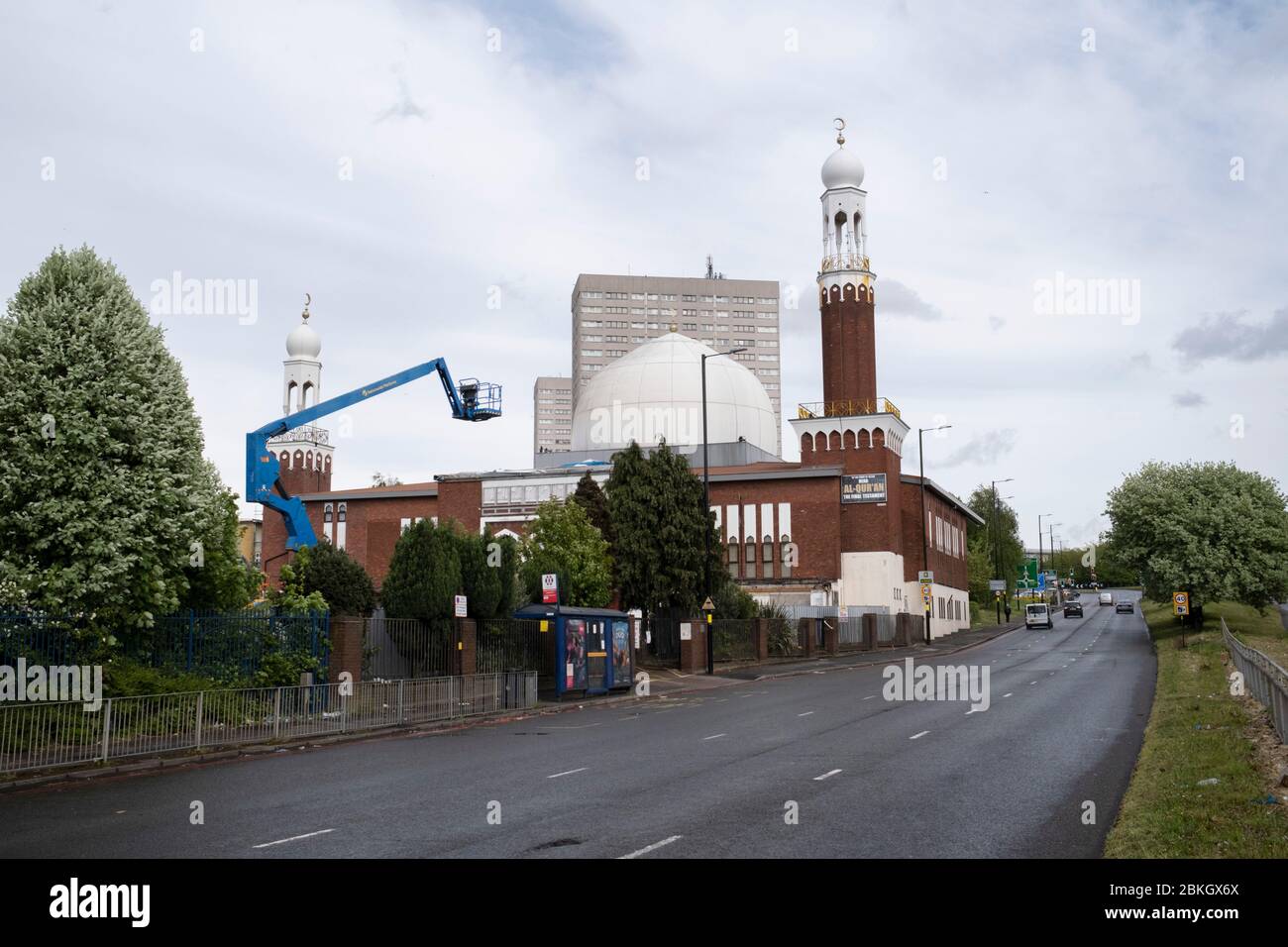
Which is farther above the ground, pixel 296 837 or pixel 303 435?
pixel 303 435

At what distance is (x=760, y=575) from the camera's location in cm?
6369

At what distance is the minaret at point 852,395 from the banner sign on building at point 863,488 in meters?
0.06

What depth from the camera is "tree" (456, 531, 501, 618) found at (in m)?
→ 32.0

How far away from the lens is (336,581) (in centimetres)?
3509

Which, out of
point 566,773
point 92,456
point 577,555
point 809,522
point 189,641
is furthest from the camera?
point 809,522

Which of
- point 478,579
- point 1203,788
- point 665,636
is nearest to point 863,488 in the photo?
point 665,636

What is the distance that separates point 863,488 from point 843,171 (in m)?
19.2

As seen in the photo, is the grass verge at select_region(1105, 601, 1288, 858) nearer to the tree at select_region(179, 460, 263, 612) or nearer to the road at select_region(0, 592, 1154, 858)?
the road at select_region(0, 592, 1154, 858)

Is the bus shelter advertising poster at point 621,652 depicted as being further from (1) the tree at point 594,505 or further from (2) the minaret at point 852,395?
(2) the minaret at point 852,395

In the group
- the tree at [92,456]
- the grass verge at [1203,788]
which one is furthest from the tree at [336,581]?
the grass verge at [1203,788]

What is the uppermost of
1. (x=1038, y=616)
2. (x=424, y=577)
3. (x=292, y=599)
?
(x=424, y=577)

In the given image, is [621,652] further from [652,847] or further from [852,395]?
[852,395]

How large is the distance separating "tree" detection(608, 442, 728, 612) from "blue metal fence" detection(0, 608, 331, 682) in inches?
868
